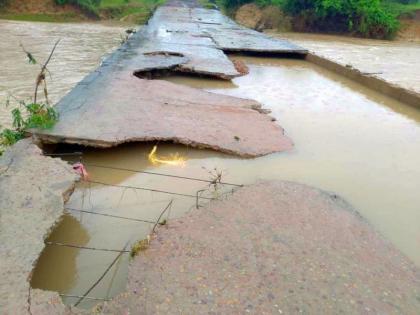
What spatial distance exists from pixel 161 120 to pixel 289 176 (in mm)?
1675

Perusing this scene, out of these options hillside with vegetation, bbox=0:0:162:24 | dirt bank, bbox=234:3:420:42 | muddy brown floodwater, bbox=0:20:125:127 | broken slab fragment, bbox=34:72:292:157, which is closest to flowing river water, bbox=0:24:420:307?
broken slab fragment, bbox=34:72:292:157

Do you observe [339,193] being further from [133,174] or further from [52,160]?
[52,160]

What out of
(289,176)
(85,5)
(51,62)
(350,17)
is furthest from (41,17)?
(289,176)

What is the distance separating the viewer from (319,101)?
7.00 m

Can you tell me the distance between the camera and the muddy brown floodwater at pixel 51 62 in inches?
287

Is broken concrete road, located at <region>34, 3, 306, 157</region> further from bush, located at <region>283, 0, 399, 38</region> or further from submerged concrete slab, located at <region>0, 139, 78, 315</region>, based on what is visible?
bush, located at <region>283, 0, 399, 38</region>

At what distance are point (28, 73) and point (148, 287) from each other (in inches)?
294

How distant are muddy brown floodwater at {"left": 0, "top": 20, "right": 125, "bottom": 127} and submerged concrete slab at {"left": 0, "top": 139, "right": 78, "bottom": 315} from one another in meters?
2.38

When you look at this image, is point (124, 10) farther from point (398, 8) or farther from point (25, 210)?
point (25, 210)

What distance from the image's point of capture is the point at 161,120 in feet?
15.9

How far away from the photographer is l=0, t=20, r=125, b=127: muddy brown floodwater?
287 inches

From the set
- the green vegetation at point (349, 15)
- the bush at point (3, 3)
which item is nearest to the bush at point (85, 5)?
the bush at point (3, 3)

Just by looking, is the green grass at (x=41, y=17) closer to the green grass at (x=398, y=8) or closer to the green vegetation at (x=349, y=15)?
the green vegetation at (x=349, y=15)

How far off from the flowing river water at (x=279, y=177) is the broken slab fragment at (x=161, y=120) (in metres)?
0.17
